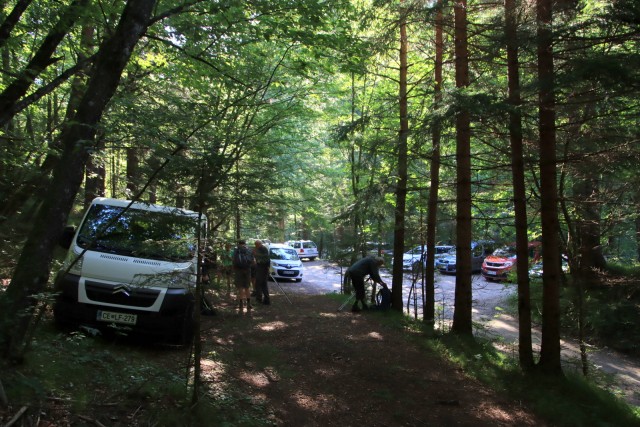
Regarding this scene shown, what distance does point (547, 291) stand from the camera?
666 cm

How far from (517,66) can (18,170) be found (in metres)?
8.25

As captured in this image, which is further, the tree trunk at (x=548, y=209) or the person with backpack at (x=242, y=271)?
the person with backpack at (x=242, y=271)

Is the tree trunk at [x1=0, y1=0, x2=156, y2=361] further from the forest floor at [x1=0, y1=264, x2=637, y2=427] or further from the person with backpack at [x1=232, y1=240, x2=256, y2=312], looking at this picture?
the person with backpack at [x1=232, y1=240, x2=256, y2=312]

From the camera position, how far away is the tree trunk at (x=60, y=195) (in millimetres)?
3688

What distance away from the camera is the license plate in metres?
5.92

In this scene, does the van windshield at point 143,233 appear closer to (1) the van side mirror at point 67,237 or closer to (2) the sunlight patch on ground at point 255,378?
(1) the van side mirror at point 67,237

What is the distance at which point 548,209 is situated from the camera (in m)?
6.54

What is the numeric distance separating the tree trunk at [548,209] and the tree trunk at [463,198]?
1903 millimetres

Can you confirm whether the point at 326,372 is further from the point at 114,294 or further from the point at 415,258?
Answer: the point at 415,258

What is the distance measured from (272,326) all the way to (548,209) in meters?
6.05

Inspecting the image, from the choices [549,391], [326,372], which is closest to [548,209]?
[549,391]

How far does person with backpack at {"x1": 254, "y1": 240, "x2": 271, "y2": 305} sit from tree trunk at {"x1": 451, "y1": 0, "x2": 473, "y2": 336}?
18.0ft

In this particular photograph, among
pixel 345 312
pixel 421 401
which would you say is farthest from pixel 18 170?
pixel 345 312

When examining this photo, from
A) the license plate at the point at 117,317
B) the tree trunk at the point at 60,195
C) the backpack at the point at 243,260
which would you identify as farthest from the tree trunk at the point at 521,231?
the license plate at the point at 117,317
